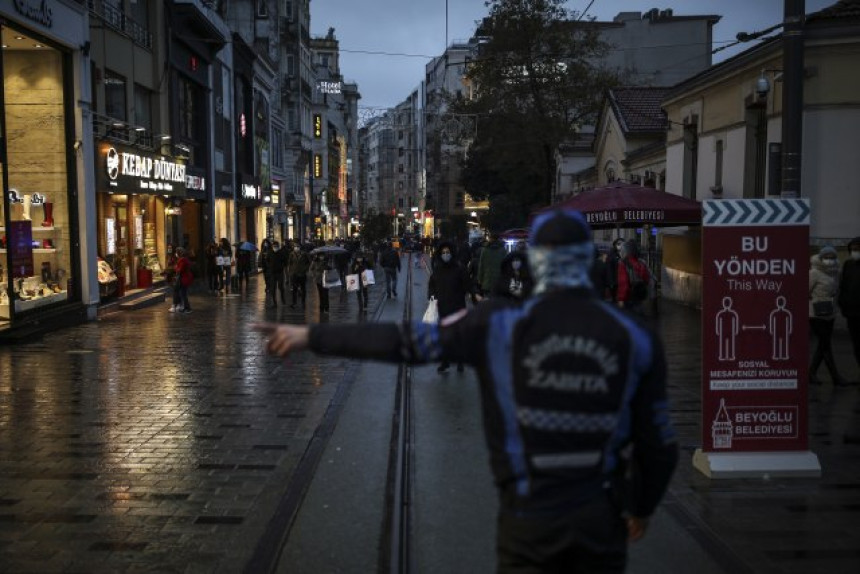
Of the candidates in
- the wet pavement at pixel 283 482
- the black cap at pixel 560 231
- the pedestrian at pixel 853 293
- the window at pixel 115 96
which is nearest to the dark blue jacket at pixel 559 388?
the black cap at pixel 560 231

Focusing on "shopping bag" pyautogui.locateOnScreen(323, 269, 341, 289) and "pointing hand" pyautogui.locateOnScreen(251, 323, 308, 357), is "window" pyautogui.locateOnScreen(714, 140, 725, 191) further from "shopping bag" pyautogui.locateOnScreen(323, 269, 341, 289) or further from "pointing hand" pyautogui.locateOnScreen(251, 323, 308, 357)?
"pointing hand" pyautogui.locateOnScreen(251, 323, 308, 357)

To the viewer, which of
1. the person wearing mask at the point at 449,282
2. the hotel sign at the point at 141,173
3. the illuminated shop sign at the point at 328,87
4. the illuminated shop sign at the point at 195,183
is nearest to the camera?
the person wearing mask at the point at 449,282

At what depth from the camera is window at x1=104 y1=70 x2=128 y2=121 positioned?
22867mm

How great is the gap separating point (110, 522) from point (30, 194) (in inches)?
549

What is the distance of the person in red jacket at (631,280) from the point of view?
14.5 metres

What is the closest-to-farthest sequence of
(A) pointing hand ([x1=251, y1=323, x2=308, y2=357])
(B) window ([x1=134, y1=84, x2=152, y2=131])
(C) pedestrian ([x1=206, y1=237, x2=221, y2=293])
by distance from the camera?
(A) pointing hand ([x1=251, y1=323, x2=308, y2=357]) < (B) window ([x1=134, y1=84, x2=152, y2=131]) < (C) pedestrian ([x1=206, y1=237, x2=221, y2=293])

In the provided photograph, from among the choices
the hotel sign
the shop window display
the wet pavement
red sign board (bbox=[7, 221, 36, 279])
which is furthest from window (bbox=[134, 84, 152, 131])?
the wet pavement

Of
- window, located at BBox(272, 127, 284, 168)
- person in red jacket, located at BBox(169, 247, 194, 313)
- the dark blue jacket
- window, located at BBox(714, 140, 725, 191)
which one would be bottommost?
person in red jacket, located at BBox(169, 247, 194, 313)

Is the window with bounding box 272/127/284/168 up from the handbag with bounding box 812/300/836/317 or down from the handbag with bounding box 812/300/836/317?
up

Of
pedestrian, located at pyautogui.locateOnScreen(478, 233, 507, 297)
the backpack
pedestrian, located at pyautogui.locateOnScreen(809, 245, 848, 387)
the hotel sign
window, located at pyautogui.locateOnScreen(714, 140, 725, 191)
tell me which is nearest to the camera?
pedestrian, located at pyautogui.locateOnScreen(809, 245, 848, 387)

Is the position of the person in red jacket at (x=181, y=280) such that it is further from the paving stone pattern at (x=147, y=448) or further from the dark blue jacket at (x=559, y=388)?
the dark blue jacket at (x=559, y=388)

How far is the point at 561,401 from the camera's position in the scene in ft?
8.87

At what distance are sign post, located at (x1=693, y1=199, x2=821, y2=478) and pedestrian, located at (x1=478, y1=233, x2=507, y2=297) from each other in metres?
9.51

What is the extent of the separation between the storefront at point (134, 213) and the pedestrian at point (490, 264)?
9.99m
